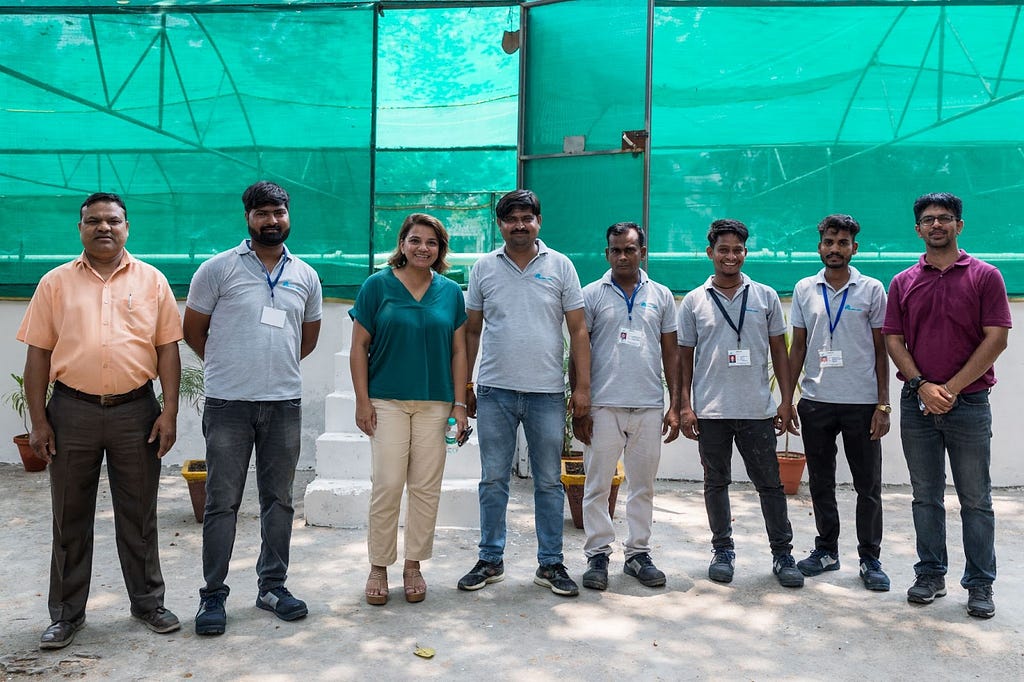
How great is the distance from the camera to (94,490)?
11.9ft

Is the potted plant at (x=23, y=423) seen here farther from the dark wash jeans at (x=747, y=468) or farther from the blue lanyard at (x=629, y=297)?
the dark wash jeans at (x=747, y=468)

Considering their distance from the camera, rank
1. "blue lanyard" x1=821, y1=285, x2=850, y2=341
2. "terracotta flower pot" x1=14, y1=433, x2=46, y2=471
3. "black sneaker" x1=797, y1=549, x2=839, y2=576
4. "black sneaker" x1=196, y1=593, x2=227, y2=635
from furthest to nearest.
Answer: "terracotta flower pot" x1=14, y1=433, x2=46, y2=471, "black sneaker" x1=797, y1=549, x2=839, y2=576, "blue lanyard" x1=821, y1=285, x2=850, y2=341, "black sneaker" x1=196, y1=593, x2=227, y2=635

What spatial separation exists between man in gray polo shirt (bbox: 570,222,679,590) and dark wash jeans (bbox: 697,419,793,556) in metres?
0.20

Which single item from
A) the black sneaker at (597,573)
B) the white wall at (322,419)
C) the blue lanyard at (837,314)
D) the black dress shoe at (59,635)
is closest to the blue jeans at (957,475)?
the blue lanyard at (837,314)

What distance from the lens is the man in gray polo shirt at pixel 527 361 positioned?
4.17 meters

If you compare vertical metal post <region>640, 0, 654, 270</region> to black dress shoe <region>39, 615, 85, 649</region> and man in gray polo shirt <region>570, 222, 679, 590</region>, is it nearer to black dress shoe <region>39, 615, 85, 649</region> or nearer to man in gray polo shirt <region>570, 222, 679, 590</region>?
man in gray polo shirt <region>570, 222, 679, 590</region>

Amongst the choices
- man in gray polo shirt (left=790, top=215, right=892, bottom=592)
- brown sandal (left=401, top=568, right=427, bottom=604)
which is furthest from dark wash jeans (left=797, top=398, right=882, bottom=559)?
brown sandal (left=401, top=568, right=427, bottom=604)

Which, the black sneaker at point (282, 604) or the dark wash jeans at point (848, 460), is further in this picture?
the dark wash jeans at point (848, 460)

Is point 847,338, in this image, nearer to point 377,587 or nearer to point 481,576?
point 481,576

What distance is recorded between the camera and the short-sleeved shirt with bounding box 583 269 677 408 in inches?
168

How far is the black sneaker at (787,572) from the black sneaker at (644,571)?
56 centimetres

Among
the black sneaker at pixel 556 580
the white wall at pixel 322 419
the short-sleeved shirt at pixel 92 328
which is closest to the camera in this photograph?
the short-sleeved shirt at pixel 92 328

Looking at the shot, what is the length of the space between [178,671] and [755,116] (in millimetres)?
5220

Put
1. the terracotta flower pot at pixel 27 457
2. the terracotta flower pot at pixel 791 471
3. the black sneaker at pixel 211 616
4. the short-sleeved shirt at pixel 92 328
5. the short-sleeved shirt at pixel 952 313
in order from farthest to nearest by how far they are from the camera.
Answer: the terracotta flower pot at pixel 27 457, the terracotta flower pot at pixel 791 471, the short-sleeved shirt at pixel 952 313, the black sneaker at pixel 211 616, the short-sleeved shirt at pixel 92 328
